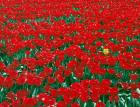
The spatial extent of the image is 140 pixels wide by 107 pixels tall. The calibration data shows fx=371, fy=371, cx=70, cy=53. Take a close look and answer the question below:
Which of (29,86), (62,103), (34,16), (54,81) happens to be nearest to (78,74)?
(54,81)

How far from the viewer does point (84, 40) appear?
303 inches

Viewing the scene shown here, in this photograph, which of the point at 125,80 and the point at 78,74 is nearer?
the point at 78,74

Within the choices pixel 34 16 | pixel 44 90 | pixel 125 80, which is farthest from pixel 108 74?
pixel 34 16

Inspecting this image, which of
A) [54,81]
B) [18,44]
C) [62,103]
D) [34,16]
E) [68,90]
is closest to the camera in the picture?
[62,103]

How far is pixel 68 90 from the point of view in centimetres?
469

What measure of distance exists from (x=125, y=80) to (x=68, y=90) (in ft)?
5.68

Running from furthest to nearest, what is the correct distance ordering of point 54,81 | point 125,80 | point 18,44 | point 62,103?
point 18,44 < point 125,80 < point 54,81 < point 62,103

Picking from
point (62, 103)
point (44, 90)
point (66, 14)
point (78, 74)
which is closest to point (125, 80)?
point (78, 74)

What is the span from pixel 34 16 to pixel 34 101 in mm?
7912

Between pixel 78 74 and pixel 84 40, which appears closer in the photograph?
pixel 78 74

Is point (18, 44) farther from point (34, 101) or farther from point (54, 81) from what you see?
point (34, 101)

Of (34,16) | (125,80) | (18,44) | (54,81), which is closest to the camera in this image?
(54,81)

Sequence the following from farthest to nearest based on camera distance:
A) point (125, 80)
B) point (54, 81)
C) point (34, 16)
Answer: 1. point (34, 16)
2. point (125, 80)
3. point (54, 81)

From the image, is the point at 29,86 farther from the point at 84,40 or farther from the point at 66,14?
the point at 66,14
